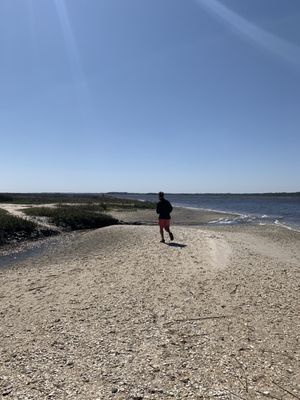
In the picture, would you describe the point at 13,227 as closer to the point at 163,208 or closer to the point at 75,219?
the point at 75,219

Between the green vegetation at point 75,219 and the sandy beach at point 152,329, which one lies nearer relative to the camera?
the sandy beach at point 152,329

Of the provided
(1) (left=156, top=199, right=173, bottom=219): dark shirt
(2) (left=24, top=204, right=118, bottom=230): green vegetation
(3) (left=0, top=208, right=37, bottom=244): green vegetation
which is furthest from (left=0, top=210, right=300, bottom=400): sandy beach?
(2) (left=24, top=204, right=118, bottom=230): green vegetation

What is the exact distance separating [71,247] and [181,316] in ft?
46.0

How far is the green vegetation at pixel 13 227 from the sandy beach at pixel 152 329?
31.3ft

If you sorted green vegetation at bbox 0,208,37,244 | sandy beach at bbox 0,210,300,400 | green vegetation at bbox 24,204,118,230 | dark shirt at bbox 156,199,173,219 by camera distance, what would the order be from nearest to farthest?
sandy beach at bbox 0,210,300,400 → dark shirt at bbox 156,199,173,219 → green vegetation at bbox 0,208,37,244 → green vegetation at bbox 24,204,118,230

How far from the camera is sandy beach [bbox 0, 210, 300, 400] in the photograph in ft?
21.0

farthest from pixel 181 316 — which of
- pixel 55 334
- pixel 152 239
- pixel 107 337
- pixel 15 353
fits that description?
pixel 152 239

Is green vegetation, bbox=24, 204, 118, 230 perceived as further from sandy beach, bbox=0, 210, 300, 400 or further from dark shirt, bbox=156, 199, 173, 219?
sandy beach, bbox=0, 210, 300, 400

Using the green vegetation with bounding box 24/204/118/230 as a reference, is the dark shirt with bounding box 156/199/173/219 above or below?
above

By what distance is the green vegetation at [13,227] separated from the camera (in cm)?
2531

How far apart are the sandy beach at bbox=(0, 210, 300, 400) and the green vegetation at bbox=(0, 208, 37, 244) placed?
9541mm

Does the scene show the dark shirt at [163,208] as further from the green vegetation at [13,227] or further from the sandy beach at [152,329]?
the green vegetation at [13,227]

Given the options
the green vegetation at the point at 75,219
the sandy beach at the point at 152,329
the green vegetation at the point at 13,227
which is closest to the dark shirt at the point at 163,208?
the sandy beach at the point at 152,329

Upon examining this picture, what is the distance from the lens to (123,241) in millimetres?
23141
